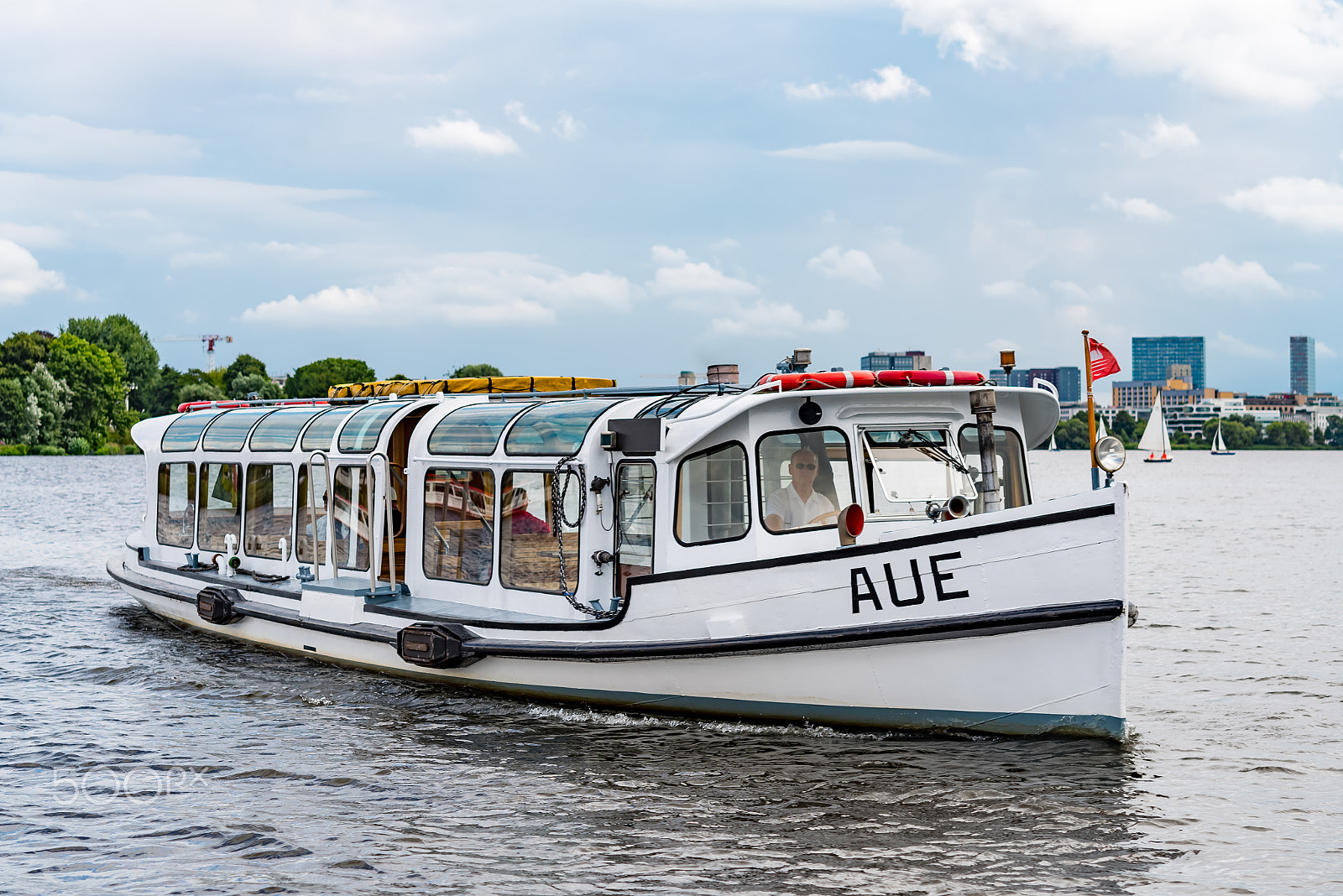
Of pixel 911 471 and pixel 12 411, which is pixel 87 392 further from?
pixel 911 471

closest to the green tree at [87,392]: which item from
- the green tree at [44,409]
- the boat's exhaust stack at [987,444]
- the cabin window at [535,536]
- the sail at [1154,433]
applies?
the green tree at [44,409]

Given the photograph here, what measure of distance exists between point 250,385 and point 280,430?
315 ft

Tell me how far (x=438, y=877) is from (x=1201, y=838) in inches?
Answer: 209

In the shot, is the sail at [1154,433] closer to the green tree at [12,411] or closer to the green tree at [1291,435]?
the green tree at [12,411]

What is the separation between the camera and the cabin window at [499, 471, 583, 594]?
39.6ft

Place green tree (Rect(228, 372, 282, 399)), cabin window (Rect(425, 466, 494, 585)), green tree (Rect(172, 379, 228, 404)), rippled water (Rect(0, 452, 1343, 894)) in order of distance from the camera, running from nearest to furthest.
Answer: rippled water (Rect(0, 452, 1343, 894)) < cabin window (Rect(425, 466, 494, 585)) < green tree (Rect(228, 372, 282, 399)) < green tree (Rect(172, 379, 228, 404))

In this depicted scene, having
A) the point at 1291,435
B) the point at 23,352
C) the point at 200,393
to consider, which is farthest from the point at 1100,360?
the point at 1291,435

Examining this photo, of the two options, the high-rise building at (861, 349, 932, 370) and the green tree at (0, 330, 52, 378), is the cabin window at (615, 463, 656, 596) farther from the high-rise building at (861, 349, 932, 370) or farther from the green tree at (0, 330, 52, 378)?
the green tree at (0, 330, 52, 378)

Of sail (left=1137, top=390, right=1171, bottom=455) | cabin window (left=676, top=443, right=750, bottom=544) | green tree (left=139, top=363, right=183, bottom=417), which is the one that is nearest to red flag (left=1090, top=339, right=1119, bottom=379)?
cabin window (left=676, top=443, right=750, bottom=544)

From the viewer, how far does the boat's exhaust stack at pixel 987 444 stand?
10.6m

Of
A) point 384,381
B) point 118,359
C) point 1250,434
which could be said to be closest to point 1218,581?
point 384,381

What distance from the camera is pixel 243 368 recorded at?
120 meters

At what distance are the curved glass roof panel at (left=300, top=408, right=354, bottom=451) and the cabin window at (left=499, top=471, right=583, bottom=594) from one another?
338 cm

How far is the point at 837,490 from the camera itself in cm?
1106
